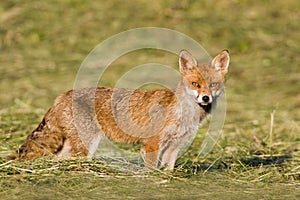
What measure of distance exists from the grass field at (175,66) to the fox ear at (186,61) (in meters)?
1.09

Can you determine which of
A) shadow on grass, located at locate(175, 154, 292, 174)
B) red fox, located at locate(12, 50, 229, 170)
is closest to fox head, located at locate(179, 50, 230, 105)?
red fox, located at locate(12, 50, 229, 170)

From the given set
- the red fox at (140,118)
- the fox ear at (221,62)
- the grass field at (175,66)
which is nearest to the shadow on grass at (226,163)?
the grass field at (175,66)

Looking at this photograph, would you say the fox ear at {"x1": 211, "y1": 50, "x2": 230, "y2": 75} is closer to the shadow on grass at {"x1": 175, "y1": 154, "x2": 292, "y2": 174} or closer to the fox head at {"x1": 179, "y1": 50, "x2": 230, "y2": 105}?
the fox head at {"x1": 179, "y1": 50, "x2": 230, "y2": 105}

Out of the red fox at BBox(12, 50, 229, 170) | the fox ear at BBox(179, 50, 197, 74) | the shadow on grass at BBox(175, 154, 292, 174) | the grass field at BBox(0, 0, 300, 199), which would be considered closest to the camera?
the grass field at BBox(0, 0, 300, 199)

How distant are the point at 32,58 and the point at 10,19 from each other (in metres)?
1.92

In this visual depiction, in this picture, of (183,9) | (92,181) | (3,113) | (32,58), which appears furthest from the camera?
(183,9)

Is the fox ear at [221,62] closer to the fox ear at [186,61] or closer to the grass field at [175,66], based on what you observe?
the fox ear at [186,61]

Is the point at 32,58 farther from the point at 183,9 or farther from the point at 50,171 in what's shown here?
the point at 50,171

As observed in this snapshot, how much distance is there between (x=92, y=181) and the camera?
727 cm

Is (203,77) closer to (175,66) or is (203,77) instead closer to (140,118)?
(140,118)

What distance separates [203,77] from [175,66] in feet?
20.2

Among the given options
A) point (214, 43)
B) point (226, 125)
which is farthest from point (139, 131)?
point (214, 43)

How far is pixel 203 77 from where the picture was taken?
8125mm

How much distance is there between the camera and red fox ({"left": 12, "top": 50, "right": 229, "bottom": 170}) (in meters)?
8.15
